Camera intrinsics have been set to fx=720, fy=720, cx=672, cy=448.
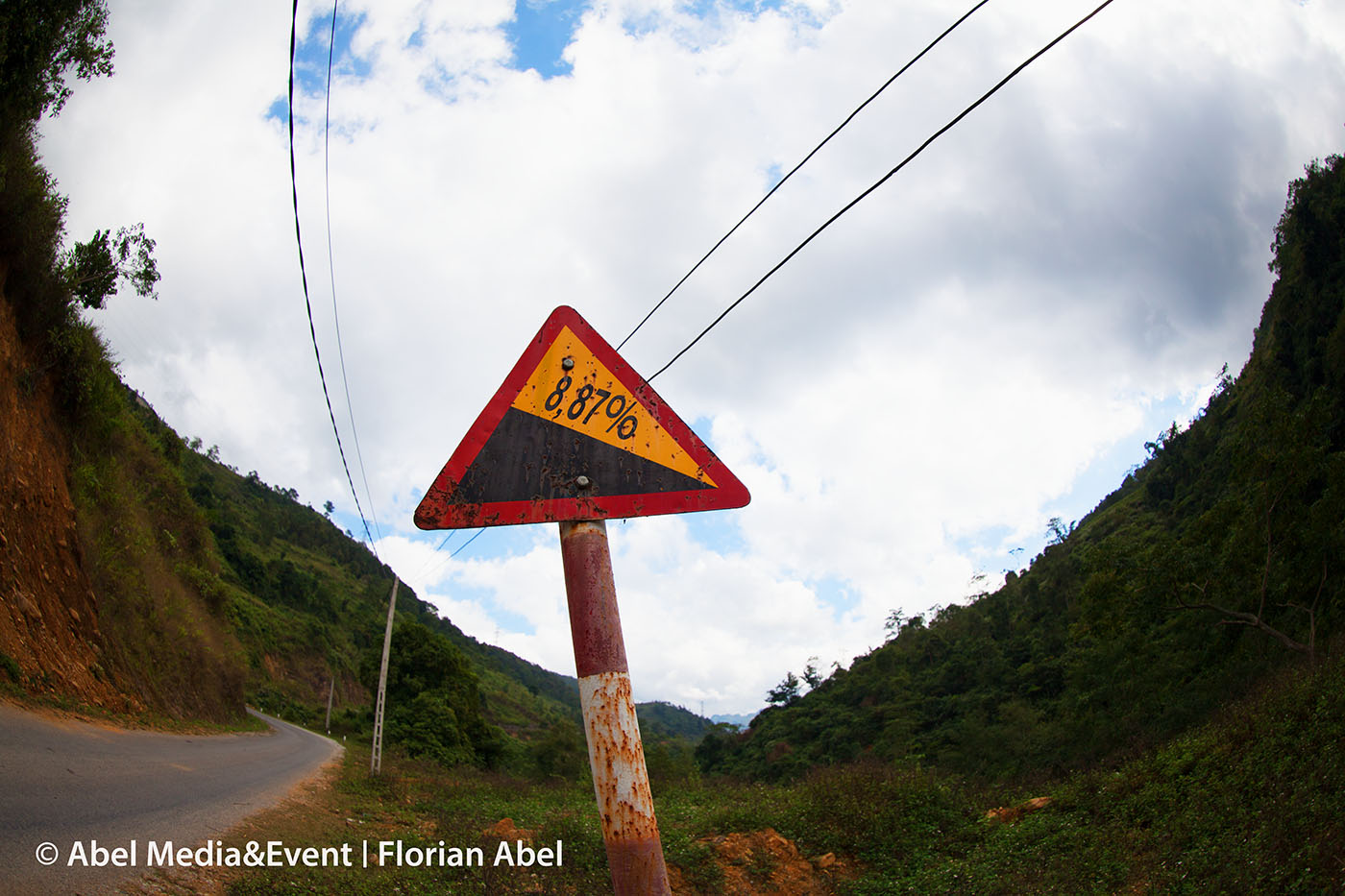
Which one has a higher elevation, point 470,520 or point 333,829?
point 470,520

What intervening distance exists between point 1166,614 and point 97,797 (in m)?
23.7

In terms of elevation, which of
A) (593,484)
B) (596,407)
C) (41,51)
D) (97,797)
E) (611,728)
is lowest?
(97,797)

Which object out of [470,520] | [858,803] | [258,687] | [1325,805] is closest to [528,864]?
[858,803]

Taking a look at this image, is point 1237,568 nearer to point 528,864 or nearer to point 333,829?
point 528,864

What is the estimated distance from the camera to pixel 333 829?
7.83m

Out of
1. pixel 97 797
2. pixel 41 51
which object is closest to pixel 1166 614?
pixel 97 797

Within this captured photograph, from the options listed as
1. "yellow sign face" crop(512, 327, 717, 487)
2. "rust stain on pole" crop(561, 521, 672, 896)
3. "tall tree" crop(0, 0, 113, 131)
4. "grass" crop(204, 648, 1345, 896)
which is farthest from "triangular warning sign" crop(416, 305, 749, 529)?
"tall tree" crop(0, 0, 113, 131)

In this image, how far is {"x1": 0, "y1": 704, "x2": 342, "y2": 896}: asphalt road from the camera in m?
3.96

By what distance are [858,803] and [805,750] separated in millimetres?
36697

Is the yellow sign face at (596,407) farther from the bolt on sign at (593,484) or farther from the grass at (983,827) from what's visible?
the grass at (983,827)

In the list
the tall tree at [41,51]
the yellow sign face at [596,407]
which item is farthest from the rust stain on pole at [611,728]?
the tall tree at [41,51]

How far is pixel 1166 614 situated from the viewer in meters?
20.4

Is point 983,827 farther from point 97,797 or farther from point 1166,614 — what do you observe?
point 1166,614

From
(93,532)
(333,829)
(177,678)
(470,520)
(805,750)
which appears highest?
(93,532)
